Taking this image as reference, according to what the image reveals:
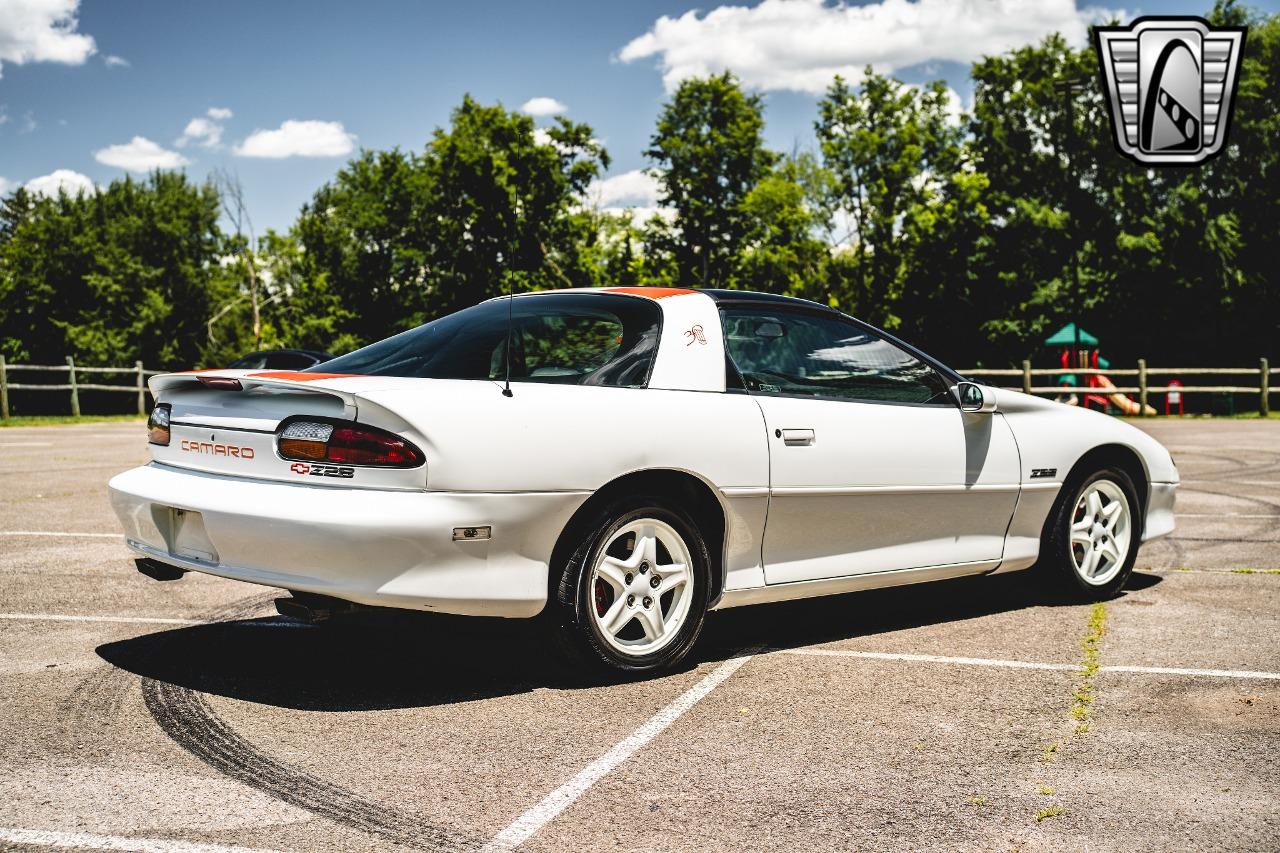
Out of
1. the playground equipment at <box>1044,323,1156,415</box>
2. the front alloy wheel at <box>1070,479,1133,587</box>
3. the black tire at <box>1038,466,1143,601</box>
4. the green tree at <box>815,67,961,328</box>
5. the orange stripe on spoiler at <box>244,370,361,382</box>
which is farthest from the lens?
the green tree at <box>815,67,961,328</box>

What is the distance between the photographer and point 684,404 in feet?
15.6

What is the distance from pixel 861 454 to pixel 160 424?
9.15 feet

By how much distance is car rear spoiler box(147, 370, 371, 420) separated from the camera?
418cm

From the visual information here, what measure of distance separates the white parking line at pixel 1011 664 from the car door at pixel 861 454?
33 centimetres

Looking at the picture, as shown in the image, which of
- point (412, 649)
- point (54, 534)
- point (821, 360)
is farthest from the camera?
point (54, 534)

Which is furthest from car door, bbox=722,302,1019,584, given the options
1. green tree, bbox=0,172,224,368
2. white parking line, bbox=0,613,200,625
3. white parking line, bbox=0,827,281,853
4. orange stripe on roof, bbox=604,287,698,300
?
green tree, bbox=0,172,224,368

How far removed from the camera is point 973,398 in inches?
226

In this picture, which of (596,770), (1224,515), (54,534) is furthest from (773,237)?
(596,770)

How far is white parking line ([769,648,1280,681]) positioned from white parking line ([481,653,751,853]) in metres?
0.45

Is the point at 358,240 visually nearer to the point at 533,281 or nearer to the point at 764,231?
the point at 533,281

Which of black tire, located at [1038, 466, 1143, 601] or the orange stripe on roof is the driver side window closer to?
the orange stripe on roof

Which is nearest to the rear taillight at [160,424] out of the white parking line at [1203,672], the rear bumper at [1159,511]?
the white parking line at [1203,672]

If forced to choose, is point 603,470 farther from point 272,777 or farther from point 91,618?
point 91,618

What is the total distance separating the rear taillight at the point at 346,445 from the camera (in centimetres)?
411
